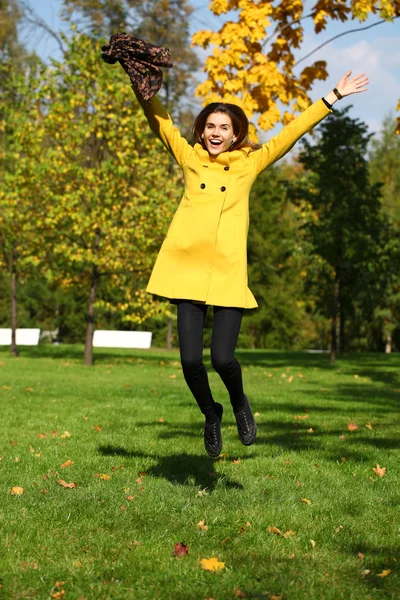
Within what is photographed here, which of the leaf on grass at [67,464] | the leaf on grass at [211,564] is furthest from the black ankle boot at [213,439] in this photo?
the leaf on grass at [67,464]

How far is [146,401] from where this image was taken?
39.7 ft

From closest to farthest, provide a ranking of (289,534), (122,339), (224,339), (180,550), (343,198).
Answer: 1. (180,550)
2. (289,534)
3. (224,339)
4. (343,198)
5. (122,339)

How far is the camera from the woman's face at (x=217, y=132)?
5.43 meters

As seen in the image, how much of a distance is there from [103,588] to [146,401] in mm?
8429

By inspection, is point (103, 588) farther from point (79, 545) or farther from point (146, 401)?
point (146, 401)

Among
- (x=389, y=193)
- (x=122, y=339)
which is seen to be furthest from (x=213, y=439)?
(x=389, y=193)

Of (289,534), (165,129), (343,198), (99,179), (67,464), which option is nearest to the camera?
(289,534)

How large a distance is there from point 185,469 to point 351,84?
3.39 metres

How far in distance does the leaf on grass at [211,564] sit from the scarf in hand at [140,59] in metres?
3.10

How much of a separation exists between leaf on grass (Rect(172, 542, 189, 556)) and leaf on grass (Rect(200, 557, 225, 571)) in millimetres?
178

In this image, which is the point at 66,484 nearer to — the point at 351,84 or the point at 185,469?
the point at 185,469

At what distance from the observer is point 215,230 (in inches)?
206

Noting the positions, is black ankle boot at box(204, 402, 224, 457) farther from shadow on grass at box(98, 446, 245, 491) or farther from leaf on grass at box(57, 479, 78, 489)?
leaf on grass at box(57, 479, 78, 489)

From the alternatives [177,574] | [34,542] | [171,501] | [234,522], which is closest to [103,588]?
[177,574]
